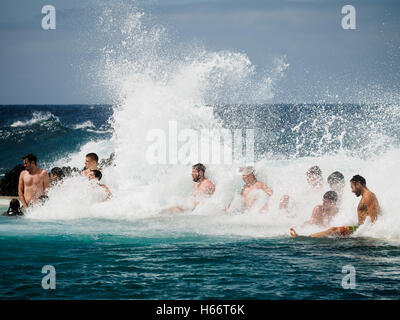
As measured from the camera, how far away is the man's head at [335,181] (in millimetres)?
9188

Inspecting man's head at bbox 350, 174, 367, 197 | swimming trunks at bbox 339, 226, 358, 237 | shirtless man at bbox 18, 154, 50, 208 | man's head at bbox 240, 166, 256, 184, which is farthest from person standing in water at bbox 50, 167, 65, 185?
man's head at bbox 350, 174, 367, 197

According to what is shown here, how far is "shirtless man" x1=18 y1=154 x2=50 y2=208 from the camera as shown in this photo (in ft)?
33.8

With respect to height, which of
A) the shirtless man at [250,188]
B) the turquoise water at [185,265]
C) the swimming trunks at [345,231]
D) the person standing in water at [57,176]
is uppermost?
the person standing in water at [57,176]

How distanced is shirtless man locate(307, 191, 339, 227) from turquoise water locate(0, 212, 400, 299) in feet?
2.42

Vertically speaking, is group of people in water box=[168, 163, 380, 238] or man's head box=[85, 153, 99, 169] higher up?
man's head box=[85, 153, 99, 169]

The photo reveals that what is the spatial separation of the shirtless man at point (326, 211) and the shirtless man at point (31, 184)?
5.28 meters

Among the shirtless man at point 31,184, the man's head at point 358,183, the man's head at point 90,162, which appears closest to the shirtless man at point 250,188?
the man's head at point 358,183

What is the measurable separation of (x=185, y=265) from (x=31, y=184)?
5041 mm

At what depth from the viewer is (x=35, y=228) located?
29.2 feet

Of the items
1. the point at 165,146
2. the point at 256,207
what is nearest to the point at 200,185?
the point at 256,207

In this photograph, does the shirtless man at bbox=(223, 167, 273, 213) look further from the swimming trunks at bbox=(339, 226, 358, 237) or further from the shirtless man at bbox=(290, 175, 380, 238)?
the swimming trunks at bbox=(339, 226, 358, 237)

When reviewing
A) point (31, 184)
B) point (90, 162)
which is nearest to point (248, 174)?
point (90, 162)

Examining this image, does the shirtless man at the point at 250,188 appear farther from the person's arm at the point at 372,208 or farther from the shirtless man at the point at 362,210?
the person's arm at the point at 372,208
